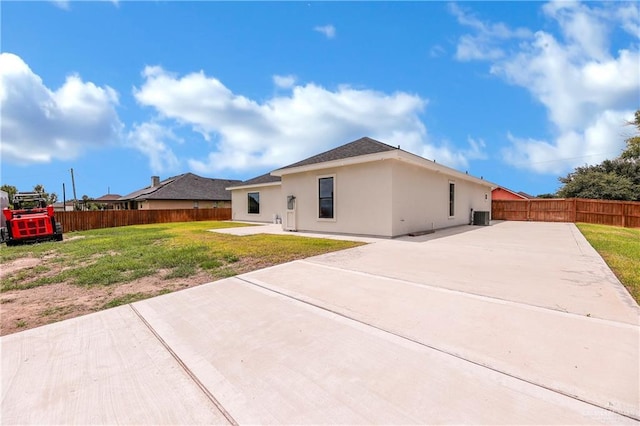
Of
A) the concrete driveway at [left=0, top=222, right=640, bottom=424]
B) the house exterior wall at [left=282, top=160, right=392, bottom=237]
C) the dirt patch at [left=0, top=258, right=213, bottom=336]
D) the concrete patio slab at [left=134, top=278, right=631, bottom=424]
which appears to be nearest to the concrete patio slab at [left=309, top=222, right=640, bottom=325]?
the concrete driveway at [left=0, top=222, right=640, bottom=424]

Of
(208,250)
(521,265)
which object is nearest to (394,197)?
(521,265)

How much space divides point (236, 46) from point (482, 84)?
12148mm

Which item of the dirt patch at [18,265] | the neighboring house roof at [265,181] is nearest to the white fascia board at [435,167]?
the neighboring house roof at [265,181]

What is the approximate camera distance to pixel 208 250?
295 inches

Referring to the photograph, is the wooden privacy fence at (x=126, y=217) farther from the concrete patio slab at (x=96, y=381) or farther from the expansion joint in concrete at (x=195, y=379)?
the expansion joint in concrete at (x=195, y=379)

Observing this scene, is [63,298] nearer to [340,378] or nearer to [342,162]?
[340,378]

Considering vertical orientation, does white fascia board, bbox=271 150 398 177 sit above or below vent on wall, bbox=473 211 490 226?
above

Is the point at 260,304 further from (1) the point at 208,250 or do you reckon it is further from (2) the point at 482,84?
(2) the point at 482,84

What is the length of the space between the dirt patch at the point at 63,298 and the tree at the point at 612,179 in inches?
1067

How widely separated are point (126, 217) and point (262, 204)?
1053 centimetres

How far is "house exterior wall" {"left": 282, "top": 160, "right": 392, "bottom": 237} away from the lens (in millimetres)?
9742

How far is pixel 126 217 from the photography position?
805 inches

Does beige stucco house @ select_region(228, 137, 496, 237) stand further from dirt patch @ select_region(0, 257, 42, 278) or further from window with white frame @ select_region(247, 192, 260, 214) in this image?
dirt patch @ select_region(0, 257, 42, 278)

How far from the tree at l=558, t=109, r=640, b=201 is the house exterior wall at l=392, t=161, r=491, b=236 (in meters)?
13.9
